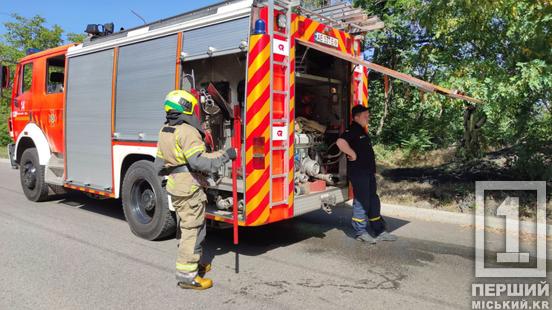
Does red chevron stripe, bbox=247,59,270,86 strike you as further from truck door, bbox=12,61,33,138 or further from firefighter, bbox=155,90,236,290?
truck door, bbox=12,61,33,138

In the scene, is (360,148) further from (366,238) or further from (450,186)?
(450,186)

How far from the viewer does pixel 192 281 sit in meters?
4.00

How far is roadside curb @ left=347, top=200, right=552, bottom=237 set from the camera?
5.90 meters

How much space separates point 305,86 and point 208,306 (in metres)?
3.76

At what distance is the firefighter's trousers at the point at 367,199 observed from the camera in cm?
555

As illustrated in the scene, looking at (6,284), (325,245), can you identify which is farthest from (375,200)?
(6,284)

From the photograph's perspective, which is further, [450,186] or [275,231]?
[450,186]

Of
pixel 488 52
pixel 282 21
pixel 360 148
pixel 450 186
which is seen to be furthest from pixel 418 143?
pixel 282 21

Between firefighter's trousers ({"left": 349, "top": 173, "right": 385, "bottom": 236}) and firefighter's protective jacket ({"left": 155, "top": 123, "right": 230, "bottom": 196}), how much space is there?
211cm

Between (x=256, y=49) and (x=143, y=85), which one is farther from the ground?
(x=256, y=49)

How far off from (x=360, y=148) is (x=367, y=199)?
25.0 inches

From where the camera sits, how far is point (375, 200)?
570 centimetres

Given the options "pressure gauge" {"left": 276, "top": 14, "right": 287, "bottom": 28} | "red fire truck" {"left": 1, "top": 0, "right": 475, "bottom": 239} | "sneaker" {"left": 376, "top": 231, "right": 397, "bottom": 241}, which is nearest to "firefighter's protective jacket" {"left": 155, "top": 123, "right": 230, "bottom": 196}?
"red fire truck" {"left": 1, "top": 0, "right": 475, "bottom": 239}

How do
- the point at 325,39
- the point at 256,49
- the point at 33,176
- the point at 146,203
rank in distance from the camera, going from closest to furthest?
the point at 256,49
the point at 325,39
the point at 146,203
the point at 33,176
